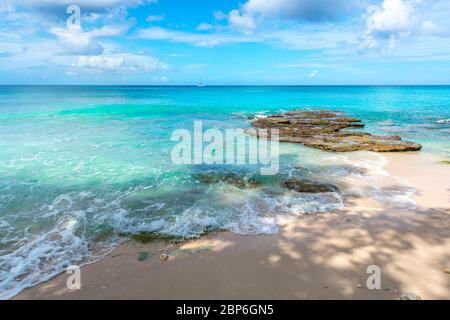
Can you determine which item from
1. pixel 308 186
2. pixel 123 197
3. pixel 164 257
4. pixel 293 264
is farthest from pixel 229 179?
pixel 293 264

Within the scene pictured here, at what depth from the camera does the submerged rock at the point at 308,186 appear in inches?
486

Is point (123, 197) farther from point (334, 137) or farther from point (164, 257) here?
point (334, 137)

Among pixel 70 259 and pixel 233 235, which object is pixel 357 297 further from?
pixel 70 259

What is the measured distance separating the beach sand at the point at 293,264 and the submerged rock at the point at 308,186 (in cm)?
253

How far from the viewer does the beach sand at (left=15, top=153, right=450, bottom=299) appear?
6.19m

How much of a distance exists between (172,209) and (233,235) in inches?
117

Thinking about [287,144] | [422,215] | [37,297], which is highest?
[287,144]

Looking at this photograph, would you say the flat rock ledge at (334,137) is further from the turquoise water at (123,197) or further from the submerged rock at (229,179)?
the submerged rock at (229,179)

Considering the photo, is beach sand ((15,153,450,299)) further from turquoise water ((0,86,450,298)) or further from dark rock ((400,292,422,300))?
turquoise water ((0,86,450,298))

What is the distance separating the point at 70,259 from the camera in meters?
7.70

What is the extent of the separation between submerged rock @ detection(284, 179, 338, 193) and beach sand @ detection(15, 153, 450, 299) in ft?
8.29

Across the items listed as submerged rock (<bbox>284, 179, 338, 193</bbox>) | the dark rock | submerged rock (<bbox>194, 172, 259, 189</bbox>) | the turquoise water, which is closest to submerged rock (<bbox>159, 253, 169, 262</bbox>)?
the turquoise water
